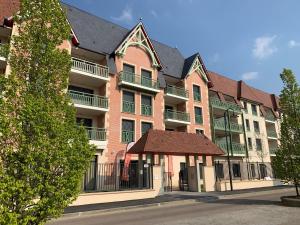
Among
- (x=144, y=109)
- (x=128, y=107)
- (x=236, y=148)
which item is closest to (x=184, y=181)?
(x=144, y=109)

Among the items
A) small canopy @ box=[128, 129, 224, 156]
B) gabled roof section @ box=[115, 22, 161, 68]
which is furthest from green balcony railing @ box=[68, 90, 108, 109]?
gabled roof section @ box=[115, 22, 161, 68]

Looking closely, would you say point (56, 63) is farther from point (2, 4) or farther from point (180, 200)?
point (2, 4)

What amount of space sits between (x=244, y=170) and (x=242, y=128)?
591 cm

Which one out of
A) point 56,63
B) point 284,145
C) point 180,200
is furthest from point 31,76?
point 284,145

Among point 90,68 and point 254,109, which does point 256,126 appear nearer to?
point 254,109

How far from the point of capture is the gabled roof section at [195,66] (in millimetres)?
32694

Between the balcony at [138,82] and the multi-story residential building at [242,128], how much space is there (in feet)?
33.4

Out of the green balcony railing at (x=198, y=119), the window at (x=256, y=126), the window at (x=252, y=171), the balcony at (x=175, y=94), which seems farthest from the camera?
the window at (x=256, y=126)

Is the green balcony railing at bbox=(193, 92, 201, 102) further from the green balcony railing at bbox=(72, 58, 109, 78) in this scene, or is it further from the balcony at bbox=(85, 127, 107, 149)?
the balcony at bbox=(85, 127, 107, 149)

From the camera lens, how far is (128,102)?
2569 cm

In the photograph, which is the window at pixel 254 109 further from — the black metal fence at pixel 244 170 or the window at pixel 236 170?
the window at pixel 236 170

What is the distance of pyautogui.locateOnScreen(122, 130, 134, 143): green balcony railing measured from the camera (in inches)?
965

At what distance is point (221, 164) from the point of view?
32719 millimetres

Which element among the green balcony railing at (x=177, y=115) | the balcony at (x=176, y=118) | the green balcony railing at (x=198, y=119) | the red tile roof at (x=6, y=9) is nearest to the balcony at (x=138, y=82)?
the green balcony railing at (x=177, y=115)
